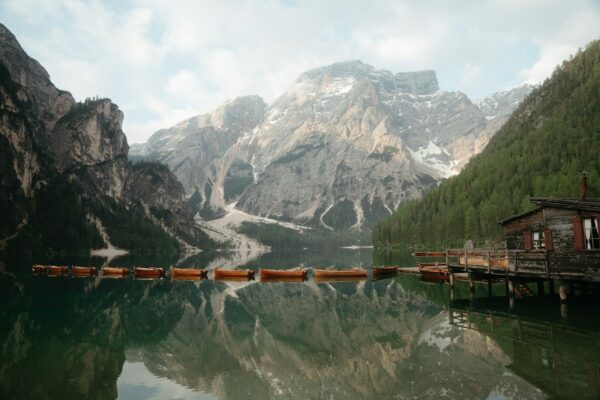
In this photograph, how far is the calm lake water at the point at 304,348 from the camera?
18641mm

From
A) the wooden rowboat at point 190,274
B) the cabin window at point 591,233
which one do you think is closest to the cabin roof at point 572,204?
the cabin window at point 591,233

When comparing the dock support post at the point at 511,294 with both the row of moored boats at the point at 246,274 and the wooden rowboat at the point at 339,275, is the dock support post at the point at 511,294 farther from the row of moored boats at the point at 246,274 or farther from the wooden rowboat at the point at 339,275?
the wooden rowboat at the point at 339,275

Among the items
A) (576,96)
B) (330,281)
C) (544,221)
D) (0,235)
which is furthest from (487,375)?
(576,96)

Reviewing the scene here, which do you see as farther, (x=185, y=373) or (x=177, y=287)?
(x=177, y=287)

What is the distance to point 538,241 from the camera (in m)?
37.8

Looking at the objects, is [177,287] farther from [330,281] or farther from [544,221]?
[544,221]

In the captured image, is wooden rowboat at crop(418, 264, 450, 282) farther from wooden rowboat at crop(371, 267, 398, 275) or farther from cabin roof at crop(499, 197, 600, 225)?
cabin roof at crop(499, 197, 600, 225)

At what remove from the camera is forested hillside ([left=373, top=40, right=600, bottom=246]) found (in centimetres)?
11762

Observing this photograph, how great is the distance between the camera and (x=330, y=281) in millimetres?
64562

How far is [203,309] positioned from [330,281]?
2641 centimetres

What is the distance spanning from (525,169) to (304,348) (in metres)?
132

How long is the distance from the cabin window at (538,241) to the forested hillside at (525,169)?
72507mm

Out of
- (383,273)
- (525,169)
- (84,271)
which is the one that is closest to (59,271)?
(84,271)

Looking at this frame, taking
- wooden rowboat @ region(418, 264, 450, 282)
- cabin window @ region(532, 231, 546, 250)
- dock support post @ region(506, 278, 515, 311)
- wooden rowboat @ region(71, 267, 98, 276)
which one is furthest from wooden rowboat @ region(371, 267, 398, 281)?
wooden rowboat @ region(71, 267, 98, 276)
